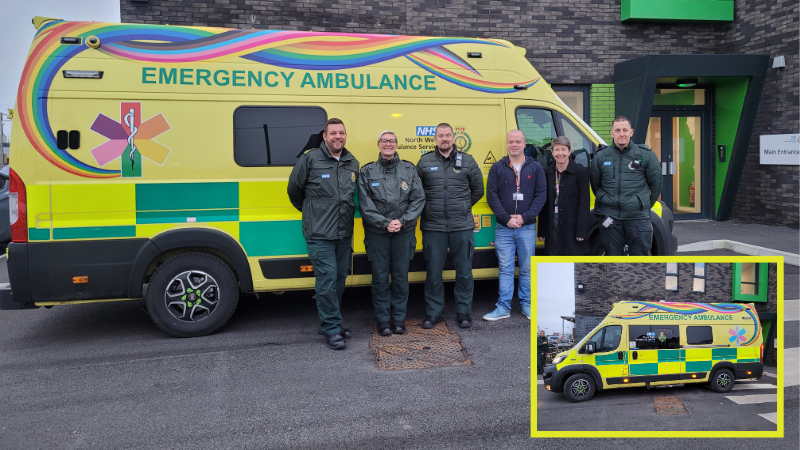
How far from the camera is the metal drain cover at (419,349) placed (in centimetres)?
447

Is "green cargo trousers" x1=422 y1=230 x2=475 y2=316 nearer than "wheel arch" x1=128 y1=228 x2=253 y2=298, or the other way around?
"wheel arch" x1=128 y1=228 x2=253 y2=298

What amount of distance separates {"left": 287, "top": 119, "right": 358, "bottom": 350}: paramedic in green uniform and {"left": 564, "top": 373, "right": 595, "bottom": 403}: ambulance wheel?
3289 millimetres

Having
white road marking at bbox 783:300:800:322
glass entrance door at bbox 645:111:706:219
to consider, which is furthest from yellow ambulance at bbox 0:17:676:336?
glass entrance door at bbox 645:111:706:219

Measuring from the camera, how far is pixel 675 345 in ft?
5.16

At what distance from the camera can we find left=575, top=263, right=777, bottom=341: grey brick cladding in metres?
1.54

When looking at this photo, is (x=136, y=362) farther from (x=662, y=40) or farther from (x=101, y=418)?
(x=662, y=40)

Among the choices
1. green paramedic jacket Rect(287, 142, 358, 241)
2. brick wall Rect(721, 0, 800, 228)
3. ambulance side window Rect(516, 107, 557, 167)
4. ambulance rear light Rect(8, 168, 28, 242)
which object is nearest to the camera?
ambulance rear light Rect(8, 168, 28, 242)

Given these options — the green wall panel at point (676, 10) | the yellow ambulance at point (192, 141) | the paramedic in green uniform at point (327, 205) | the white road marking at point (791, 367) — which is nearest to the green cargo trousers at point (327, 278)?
the paramedic in green uniform at point (327, 205)

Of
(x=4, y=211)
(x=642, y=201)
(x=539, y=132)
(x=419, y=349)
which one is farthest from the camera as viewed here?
(x=4, y=211)

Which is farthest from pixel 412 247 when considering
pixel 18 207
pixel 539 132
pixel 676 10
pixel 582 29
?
pixel 676 10

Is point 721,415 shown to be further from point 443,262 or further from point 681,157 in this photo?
point 681,157

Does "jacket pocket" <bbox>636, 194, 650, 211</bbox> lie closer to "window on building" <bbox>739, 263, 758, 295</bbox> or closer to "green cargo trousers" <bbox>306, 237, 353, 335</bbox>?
"green cargo trousers" <bbox>306, 237, 353, 335</bbox>

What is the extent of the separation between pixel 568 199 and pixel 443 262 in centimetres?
125

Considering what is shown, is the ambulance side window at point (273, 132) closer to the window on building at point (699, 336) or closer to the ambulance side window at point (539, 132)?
the ambulance side window at point (539, 132)
